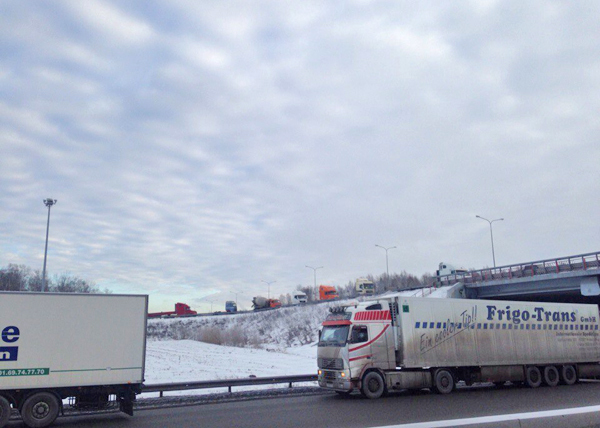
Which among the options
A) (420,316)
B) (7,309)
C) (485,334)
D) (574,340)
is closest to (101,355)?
(7,309)

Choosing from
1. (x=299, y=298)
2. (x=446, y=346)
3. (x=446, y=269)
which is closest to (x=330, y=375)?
(x=446, y=346)

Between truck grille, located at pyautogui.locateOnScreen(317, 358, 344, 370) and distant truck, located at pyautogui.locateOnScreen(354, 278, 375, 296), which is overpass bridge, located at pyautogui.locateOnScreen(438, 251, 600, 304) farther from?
truck grille, located at pyautogui.locateOnScreen(317, 358, 344, 370)

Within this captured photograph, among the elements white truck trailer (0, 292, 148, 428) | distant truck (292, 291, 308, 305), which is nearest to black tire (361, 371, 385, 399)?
white truck trailer (0, 292, 148, 428)

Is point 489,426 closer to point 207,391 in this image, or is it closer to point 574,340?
point 207,391

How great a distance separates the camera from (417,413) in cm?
1394

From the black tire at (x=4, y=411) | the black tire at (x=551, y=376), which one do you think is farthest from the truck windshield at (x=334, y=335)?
the black tire at (x=4, y=411)

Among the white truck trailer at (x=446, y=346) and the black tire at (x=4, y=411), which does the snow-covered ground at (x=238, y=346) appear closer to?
the white truck trailer at (x=446, y=346)

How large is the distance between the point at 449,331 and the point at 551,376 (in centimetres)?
652

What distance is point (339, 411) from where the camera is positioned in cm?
1483

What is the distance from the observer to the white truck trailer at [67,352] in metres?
13.2

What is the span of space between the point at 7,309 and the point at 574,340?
24984mm

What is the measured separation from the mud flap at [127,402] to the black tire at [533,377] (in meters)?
17.5

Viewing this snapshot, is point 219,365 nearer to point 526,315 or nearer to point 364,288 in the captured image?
point 526,315

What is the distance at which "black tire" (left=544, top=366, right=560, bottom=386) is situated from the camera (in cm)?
2320
